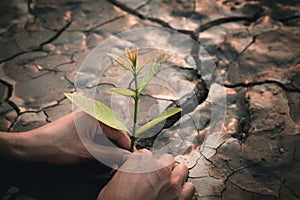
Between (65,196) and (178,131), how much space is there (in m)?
0.54

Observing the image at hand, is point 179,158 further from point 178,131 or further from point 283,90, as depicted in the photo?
point 283,90

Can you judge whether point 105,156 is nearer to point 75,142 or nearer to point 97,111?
point 75,142

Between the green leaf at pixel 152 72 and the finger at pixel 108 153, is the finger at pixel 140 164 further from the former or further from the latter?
the green leaf at pixel 152 72

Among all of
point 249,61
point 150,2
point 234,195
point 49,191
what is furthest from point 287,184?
point 150,2

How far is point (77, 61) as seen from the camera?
233 centimetres

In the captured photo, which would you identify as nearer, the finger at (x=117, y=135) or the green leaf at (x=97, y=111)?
the green leaf at (x=97, y=111)

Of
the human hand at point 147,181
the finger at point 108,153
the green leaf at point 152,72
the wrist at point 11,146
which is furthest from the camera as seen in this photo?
the wrist at point 11,146

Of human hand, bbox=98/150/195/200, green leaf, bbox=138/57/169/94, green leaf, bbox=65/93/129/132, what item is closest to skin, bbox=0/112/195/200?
human hand, bbox=98/150/195/200

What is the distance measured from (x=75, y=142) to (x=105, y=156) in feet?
0.39

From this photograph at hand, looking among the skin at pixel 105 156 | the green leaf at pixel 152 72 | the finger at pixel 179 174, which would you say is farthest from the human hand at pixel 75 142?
the green leaf at pixel 152 72

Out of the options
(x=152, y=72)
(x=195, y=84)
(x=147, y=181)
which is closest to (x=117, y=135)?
(x=147, y=181)

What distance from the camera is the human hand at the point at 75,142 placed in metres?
1.54

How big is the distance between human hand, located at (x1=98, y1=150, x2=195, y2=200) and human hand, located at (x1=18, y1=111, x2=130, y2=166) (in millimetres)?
84

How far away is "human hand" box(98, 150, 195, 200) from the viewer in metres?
1.42
